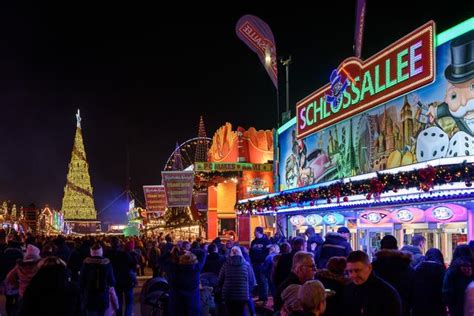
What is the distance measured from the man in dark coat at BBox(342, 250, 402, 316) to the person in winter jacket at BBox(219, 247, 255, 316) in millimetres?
5372

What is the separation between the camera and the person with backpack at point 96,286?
10.6 m

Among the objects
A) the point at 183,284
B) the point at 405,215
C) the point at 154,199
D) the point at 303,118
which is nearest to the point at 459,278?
the point at 183,284

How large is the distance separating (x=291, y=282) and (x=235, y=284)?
4.45 metres

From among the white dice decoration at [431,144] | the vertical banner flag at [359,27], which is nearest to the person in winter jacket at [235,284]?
the white dice decoration at [431,144]

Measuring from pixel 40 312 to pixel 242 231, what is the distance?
3353 centimetres

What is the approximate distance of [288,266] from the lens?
10.2m

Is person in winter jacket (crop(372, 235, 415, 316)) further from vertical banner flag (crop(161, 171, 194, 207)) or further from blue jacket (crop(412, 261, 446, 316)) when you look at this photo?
vertical banner flag (crop(161, 171, 194, 207))

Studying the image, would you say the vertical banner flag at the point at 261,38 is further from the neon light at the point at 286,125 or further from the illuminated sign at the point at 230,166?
the illuminated sign at the point at 230,166

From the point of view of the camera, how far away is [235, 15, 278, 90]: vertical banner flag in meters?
34.9

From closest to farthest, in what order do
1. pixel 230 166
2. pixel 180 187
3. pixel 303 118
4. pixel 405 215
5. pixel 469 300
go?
pixel 469 300 < pixel 405 215 < pixel 180 187 < pixel 303 118 < pixel 230 166

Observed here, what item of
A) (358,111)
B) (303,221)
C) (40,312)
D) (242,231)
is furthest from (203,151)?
(40,312)

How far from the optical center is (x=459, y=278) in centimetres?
808

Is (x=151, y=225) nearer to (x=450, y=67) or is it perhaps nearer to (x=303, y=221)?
(x=303, y=221)

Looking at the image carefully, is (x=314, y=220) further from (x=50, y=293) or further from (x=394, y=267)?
(x=50, y=293)
